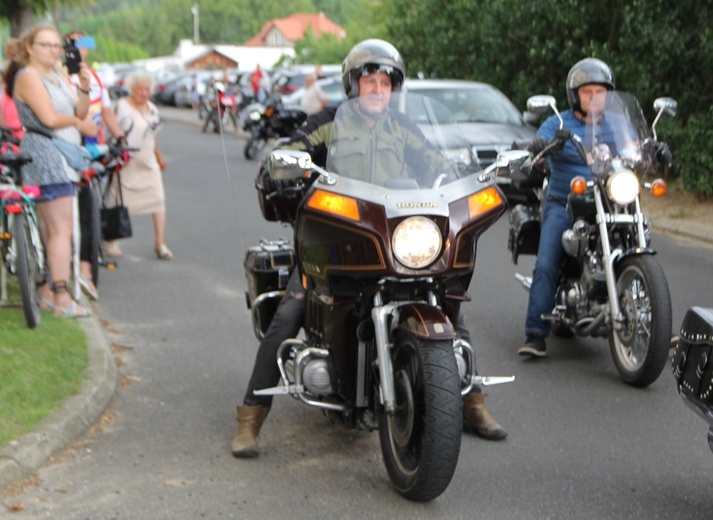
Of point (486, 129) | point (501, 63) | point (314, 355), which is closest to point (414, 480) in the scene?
point (314, 355)

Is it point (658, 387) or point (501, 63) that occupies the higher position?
point (501, 63)

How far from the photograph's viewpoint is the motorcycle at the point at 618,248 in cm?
651

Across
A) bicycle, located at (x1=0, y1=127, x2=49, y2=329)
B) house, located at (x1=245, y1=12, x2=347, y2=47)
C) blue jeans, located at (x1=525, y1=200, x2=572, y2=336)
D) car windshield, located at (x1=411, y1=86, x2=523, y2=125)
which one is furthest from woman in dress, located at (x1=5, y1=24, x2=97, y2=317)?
house, located at (x1=245, y1=12, x2=347, y2=47)

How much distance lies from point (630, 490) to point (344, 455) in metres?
1.34

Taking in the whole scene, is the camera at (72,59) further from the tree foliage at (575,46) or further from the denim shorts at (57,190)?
the tree foliage at (575,46)

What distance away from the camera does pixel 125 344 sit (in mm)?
7898

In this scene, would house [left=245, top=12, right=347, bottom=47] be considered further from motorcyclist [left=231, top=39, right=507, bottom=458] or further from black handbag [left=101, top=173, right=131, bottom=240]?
motorcyclist [left=231, top=39, right=507, bottom=458]

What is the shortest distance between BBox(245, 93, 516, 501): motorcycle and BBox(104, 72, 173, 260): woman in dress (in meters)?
5.71

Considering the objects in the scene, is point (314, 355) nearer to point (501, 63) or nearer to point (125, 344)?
point (125, 344)

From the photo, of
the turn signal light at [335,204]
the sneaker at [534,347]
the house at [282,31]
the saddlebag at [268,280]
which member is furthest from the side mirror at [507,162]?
the house at [282,31]

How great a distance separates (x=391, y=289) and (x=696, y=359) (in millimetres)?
1272

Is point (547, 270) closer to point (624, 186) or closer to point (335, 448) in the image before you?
point (624, 186)

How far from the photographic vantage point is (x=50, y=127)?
25.6 feet

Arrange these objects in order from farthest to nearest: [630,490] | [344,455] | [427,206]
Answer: [344,455] → [630,490] → [427,206]
